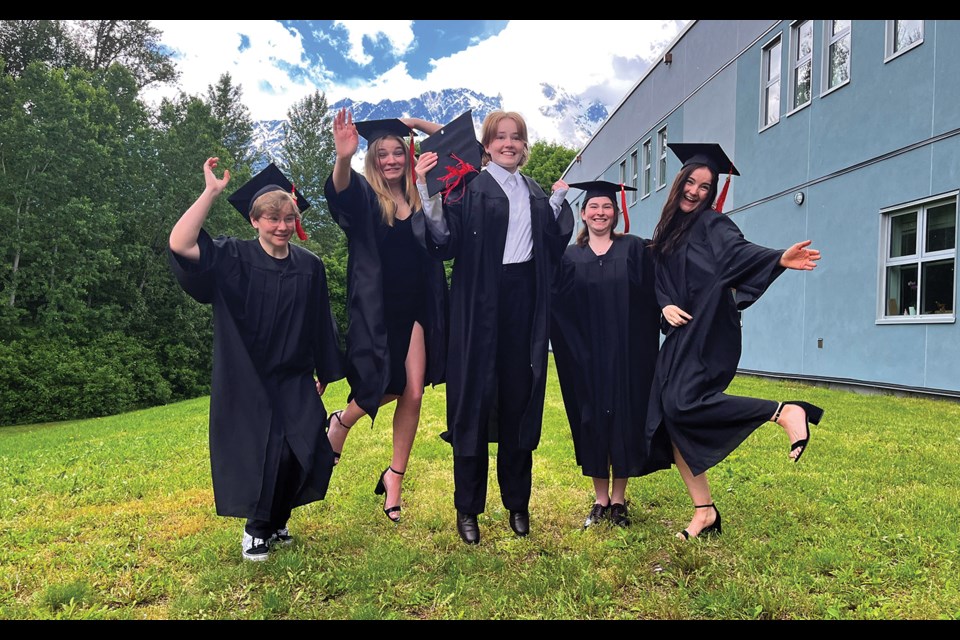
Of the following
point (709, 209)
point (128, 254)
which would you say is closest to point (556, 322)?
point (709, 209)

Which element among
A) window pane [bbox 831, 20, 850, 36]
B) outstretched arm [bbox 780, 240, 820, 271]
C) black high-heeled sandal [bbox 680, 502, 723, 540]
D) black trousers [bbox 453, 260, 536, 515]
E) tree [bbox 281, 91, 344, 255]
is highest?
tree [bbox 281, 91, 344, 255]

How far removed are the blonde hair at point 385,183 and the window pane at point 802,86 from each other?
11.0 meters

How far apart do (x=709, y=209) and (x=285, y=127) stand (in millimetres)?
45657

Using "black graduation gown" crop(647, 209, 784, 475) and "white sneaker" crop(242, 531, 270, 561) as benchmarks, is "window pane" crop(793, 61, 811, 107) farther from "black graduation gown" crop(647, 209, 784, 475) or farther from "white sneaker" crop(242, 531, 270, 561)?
"white sneaker" crop(242, 531, 270, 561)

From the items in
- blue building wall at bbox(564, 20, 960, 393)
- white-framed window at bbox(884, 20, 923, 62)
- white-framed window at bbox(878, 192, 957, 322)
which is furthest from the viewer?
white-framed window at bbox(884, 20, 923, 62)

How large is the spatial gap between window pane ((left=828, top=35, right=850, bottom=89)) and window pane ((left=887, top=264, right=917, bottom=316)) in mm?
3590

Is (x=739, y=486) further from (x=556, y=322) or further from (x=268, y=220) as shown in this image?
(x=268, y=220)

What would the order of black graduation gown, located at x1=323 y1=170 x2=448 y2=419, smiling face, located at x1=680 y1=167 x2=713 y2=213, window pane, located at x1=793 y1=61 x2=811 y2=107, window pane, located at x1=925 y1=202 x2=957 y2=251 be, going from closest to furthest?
smiling face, located at x1=680 y1=167 x2=713 y2=213, black graduation gown, located at x1=323 y1=170 x2=448 y2=419, window pane, located at x1=925 y1=202 x2=957 y2=251, window pane, located at x1=793 y1=61 x2=811 y2=107

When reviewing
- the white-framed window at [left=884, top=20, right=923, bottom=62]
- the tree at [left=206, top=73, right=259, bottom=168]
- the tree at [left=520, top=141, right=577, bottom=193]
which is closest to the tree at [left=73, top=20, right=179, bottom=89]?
the tree at [left=206, top=73, right=259, bottom=168]

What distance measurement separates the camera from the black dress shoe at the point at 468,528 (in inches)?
153

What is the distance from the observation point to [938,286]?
31.2 feet

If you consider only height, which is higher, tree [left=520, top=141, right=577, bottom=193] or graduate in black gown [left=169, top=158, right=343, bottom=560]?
tree [left=520, top=141, right=577, bottom=193]

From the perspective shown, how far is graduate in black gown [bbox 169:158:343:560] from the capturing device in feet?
11.7

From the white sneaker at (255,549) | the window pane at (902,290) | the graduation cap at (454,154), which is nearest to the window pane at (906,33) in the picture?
the window pane at (902,290)
